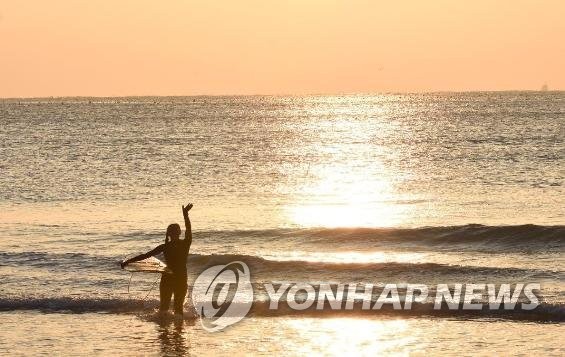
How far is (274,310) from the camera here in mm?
21297

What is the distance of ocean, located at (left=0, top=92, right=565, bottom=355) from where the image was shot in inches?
734

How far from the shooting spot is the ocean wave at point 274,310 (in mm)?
20431

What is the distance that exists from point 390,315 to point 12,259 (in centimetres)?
1200

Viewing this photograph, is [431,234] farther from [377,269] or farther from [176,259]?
[176,259]

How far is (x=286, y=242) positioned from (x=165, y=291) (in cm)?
1214

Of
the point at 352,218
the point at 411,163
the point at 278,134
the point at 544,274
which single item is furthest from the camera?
the point at 278,134

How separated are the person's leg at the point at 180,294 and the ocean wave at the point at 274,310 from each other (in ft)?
1.36

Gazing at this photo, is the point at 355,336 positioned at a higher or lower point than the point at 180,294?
lower

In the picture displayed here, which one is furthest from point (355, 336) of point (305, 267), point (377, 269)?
point (305, 267)

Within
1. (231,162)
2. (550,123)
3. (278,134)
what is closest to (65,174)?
(231,162)

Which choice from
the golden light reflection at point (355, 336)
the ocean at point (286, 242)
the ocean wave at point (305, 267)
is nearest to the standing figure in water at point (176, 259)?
the ocean at point (286, 242)

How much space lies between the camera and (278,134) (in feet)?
386

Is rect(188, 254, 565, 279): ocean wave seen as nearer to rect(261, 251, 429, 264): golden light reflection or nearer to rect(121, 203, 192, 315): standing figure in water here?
rect(261, 251, 429, 264): golden light reflection

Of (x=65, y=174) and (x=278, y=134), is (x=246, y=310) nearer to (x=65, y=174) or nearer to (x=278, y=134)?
(x=65, y=174)
